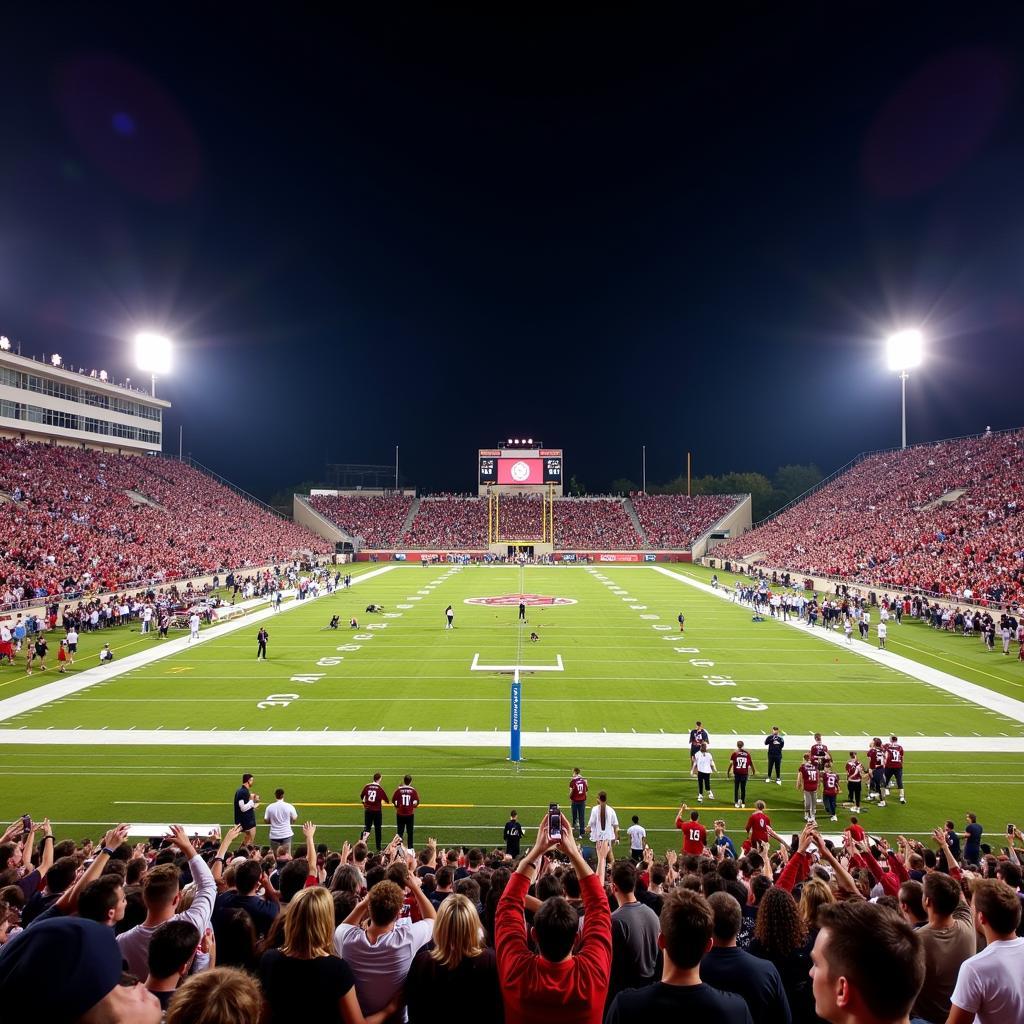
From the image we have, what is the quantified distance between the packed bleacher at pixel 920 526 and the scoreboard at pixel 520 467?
849 inches

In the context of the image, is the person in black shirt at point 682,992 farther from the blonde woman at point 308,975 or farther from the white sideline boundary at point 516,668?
the white sideline boundary at point 516,668

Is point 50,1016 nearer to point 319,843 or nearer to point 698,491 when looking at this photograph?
point 319,843

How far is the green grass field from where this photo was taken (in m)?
14.0

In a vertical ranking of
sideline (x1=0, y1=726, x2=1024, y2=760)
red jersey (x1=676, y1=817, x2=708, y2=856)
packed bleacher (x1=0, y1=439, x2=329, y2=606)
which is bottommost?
sideline (x1=0, y1=726, x2=1024, y2=760)

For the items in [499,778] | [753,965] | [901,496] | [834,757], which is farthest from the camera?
[901,496]

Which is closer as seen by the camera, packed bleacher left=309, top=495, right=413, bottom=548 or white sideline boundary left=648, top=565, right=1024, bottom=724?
white sideline boundary left=648, top=565, right=1024, bottom=724

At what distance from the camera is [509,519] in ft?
281

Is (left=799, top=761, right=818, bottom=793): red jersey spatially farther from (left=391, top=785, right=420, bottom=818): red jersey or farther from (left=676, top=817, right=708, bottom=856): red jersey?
(left=391, top=785, right=420, bottom=818): red jersey

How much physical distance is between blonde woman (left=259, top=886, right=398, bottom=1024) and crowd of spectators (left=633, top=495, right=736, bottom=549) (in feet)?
258

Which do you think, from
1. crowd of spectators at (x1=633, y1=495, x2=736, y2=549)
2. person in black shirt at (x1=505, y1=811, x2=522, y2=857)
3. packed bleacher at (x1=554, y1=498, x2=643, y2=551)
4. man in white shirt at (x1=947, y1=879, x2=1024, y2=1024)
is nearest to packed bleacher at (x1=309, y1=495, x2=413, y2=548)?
packed bleacher at (x1=554, y1=498, x2=643, y2=551)

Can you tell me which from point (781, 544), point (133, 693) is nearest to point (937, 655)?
point (133, 693)

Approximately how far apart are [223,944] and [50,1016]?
174 cm

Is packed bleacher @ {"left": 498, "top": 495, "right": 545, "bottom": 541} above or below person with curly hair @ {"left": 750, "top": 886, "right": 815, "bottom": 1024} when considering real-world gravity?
above

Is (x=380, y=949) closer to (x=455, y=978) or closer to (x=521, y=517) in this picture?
(x=455, y=978)
